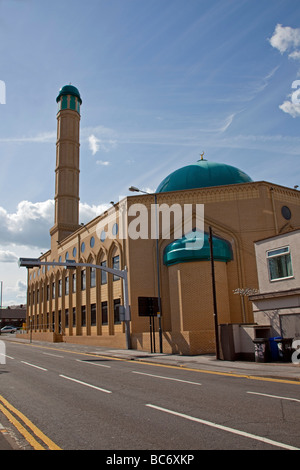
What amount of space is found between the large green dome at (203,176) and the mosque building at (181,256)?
96 millimetres

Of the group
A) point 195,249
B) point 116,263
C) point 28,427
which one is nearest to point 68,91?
point 116,263

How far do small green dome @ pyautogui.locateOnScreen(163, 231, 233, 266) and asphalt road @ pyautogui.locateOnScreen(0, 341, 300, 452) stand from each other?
13983 millimetres

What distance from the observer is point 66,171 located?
53125 millimetres

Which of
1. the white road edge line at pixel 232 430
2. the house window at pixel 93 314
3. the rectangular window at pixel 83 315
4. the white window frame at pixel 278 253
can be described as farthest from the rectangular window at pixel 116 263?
the white road edge line at pixel 232 430

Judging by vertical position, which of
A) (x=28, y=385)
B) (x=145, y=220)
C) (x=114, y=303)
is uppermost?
(x=145, y=220)

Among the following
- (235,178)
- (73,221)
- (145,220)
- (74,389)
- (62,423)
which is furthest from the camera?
(73,221)

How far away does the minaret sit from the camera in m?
52.6

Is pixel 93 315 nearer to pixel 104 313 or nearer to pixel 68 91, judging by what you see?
pixel 104 313

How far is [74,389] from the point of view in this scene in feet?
39.8

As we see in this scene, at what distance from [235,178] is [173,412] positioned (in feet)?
99.5

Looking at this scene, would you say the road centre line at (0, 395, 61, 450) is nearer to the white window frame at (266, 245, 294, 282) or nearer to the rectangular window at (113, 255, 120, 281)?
the white window frame at (266, 245, 294, 282)
